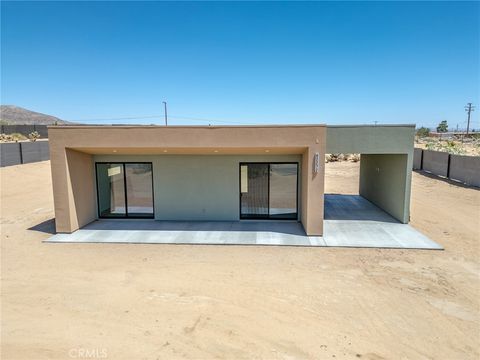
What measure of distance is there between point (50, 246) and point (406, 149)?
1239 centimetres

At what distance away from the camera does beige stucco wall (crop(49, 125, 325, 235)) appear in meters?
10.3

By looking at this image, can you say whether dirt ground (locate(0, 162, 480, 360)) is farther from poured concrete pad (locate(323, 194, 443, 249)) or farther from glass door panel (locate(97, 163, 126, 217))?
glass door panel (locate(97, 163, 126, 217))

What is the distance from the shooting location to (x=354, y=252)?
30.7 ft

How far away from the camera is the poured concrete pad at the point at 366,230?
32.6 feet

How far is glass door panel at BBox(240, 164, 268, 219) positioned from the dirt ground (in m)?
2.96

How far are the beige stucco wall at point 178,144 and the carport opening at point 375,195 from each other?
9.84ft

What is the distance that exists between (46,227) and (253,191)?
7.97 m

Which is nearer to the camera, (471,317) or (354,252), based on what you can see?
(471,317)

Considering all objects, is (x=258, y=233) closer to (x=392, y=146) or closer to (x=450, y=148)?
(x=392, y=146)

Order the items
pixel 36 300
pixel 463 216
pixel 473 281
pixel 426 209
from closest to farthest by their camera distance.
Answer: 1. pixel 36 300
2. pixel 473 281
3. pixel 463 216
4. pixel 426 209

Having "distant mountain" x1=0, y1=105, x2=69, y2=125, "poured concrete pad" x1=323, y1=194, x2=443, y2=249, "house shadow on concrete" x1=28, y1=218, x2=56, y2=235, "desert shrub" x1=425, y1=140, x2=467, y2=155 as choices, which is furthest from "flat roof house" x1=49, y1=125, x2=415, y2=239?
"distant mountain" x1=0, y1=105, x2=69, y2=125

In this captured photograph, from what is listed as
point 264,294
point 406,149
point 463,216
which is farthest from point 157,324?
point 463,216

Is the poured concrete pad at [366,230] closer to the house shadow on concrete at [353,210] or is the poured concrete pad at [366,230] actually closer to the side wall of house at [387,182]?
the house shadow on concrete at [353,210]

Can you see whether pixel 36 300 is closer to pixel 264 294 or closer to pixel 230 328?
pixel 230 328
